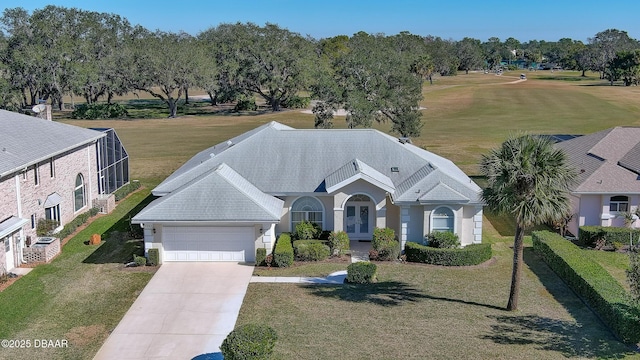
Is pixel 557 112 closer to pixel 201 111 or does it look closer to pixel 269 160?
pixel 201 111

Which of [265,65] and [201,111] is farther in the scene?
[201,111]

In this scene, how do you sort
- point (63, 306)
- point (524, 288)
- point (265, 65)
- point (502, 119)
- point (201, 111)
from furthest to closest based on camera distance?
1. point (201, 111)
2. point (265, 65)
3. point (502, 119)
4. point (524, 288)
5. point (63, 306)

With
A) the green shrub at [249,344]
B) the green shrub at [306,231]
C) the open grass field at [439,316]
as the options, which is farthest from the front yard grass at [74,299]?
the green shrub at [306,231]

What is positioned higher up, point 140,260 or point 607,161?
point 607,161

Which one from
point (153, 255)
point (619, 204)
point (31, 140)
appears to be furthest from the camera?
point (619, 204)

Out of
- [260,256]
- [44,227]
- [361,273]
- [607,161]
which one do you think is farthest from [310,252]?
[607,161]

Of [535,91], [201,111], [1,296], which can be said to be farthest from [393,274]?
[535,91]

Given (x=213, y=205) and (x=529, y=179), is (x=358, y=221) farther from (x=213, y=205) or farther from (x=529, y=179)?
(x=529, y=179)
